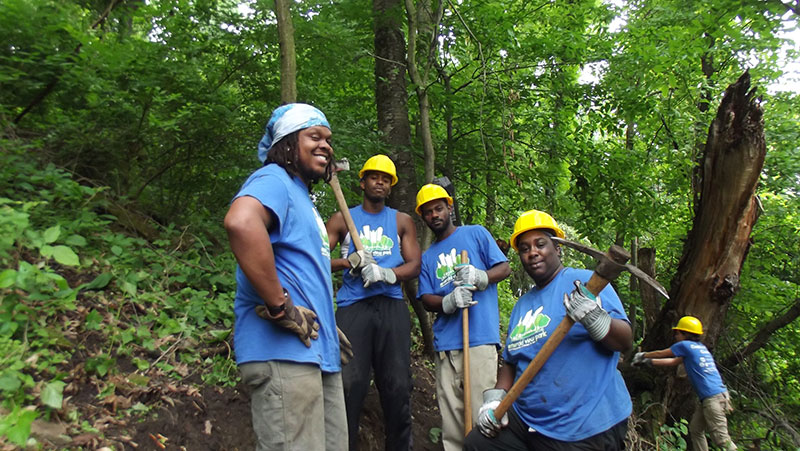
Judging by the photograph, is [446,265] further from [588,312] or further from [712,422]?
[712,422]

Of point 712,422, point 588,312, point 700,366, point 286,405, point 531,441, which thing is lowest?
point 712,422

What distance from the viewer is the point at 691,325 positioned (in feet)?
17.5

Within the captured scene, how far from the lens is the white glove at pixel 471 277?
345 centimetres

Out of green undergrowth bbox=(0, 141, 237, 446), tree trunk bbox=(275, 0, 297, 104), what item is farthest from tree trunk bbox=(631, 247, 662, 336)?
green undergrowth bbox=(0, 141, 237, 446)

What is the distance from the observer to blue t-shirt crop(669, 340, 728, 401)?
5102mm

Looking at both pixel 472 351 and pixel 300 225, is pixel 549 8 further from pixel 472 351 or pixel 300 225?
pixel 300 225

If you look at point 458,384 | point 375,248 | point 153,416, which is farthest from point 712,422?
point 153,416

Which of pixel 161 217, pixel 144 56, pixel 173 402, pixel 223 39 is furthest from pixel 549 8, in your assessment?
pixel 173 402

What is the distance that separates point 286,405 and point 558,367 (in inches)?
59.3

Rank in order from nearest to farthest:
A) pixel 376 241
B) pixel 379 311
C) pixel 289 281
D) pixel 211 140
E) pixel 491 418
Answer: pixel 289 281, pixel 491 418, pixel 379 311, pixel 376 241, pixel 211 140

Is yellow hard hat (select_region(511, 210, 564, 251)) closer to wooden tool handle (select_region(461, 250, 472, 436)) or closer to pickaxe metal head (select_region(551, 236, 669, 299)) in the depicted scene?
pickaxe metal head (select_region(551, 236, 669, 299))

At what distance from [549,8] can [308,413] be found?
7275 millimetres

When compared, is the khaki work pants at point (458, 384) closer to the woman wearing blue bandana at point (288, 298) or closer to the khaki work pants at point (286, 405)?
the woman wearing blue bandana at point (288, 298)

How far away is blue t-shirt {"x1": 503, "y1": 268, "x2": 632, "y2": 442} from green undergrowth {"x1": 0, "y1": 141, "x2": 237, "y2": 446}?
82.4 inches
